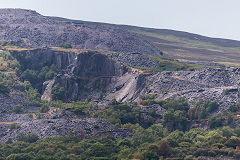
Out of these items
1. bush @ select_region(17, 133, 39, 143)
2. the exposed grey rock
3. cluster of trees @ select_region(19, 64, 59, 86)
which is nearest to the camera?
bush @ select_region(17, 133, 39, 143)

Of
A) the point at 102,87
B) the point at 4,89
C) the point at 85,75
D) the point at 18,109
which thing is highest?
the point at 85,75

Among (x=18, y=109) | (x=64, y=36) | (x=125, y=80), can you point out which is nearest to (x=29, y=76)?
(x=125, y=80)

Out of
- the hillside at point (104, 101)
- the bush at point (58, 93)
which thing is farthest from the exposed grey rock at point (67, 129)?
Result: the bush at point (58, 93)

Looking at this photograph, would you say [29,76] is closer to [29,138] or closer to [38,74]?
[38,74]

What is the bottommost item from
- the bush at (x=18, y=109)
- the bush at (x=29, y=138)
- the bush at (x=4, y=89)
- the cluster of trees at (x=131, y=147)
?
the bush at (x=18, y=109)

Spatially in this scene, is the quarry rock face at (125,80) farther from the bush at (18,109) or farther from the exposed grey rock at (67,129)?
the exposed grey rock at (67,129)

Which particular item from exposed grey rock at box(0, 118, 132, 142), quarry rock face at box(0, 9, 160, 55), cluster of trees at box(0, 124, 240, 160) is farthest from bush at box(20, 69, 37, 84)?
cluster of trees at box(0, 124, 240, 160)

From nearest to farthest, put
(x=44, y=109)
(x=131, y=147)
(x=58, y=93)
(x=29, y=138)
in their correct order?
1. (x=131, y=147)
2. (x=29, y=138)
3. (x=44, y=109)
4. (x=58, y=93)

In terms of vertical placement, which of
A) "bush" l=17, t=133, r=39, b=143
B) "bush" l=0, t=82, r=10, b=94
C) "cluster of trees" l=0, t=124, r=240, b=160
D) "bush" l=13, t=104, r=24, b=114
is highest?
"cluster of trees" l=0, t=124, r=240, b=160

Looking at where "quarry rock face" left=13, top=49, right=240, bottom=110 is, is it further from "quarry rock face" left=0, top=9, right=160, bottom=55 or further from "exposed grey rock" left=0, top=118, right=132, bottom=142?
"exposed grey rock" left=0, top=118, right=132, bottom=142

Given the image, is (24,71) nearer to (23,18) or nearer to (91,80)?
(91,80)

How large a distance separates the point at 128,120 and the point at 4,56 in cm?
4285

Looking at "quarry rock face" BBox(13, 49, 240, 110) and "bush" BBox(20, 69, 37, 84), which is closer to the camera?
"quarry rock face" BBox(13, 49, 240, 110)

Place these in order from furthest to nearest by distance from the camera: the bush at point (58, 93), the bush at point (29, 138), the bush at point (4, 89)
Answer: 1. the bush at point (58, 93)
2. the bush at point (4, 89)
3. the bush at point (29, 138)
